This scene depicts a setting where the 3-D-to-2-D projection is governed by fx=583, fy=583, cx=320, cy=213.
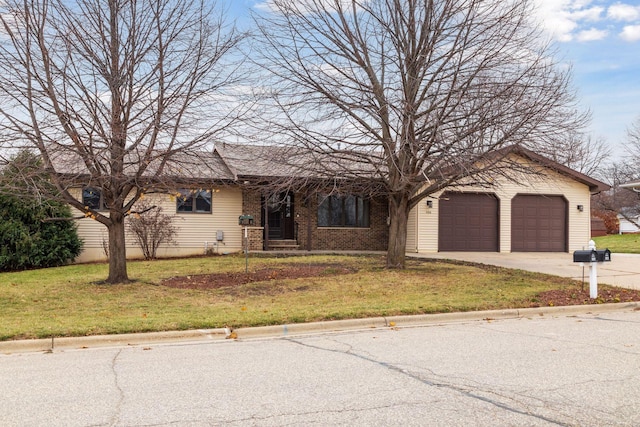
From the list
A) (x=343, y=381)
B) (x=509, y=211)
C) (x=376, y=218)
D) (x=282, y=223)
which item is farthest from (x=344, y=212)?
(x=343, y=381)

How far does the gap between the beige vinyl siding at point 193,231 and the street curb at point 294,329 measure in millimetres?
13559

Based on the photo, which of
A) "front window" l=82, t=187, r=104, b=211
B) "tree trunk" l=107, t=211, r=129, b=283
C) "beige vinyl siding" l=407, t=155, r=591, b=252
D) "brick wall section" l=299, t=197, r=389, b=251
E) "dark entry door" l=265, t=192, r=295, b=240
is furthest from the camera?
"dark entry door" l=265, t=192, r=295, b=240

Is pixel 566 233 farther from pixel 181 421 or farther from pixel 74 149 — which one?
pixel 181 421

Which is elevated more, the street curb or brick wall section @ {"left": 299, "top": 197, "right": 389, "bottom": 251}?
brick wall section @ {"left": 299, "top": 197, "right": 389, "bottom": 251}

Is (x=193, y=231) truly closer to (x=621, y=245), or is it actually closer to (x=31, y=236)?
(x=31, y=236)

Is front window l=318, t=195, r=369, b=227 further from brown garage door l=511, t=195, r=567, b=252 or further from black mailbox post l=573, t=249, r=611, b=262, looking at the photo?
black mailbox post l=573, t=249, r=611, b=262

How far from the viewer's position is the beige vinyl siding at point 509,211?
23.5 m

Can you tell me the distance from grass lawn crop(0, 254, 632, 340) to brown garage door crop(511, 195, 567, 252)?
323 inches

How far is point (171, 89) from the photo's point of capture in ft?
40.9

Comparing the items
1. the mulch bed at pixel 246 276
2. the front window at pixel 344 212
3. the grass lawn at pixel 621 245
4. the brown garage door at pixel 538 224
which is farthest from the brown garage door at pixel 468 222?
the mulch bed at pixel 246 276

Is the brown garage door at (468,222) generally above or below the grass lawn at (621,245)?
above

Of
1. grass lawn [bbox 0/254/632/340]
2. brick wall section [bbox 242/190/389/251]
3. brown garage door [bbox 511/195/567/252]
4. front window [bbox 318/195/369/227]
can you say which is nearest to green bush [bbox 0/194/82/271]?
grass lawn [bbox 0/254/632/340]

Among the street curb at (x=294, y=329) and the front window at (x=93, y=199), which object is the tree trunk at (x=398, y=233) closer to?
the street curb at (x=294, y=329)

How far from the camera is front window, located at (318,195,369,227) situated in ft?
79.0
